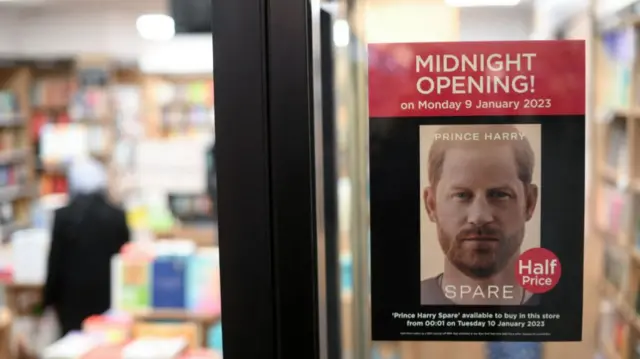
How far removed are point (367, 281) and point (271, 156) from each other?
0.26 meters

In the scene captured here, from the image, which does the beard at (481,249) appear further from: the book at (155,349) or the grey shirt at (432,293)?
the book at (155,349)

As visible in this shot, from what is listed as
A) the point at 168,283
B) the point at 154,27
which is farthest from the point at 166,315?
the point at 154,27

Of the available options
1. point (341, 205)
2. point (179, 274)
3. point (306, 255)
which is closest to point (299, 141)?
point (306, 255)

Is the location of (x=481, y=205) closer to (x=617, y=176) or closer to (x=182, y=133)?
(x=617, y=176)

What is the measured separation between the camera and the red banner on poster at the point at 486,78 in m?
0.96

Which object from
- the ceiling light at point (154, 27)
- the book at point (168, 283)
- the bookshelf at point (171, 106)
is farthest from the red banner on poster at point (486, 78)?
the book at point (168, 283)

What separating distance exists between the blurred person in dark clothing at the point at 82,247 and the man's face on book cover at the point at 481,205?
1.02 metres

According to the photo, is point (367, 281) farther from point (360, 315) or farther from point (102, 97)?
point (102, 97)

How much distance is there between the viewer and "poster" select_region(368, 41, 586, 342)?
3.18 feet

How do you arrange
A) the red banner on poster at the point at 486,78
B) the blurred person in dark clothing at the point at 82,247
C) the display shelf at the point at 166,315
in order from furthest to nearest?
the display shelf at the point at 166,315 < the blurred person in dark clothing at the point at 82,247 < the red banner on poster at the point at 486,78

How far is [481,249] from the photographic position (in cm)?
100

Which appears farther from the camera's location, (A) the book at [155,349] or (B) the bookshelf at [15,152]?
(A) the book at [155,349]

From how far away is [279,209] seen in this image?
0.99 meters

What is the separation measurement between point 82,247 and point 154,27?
72cm
